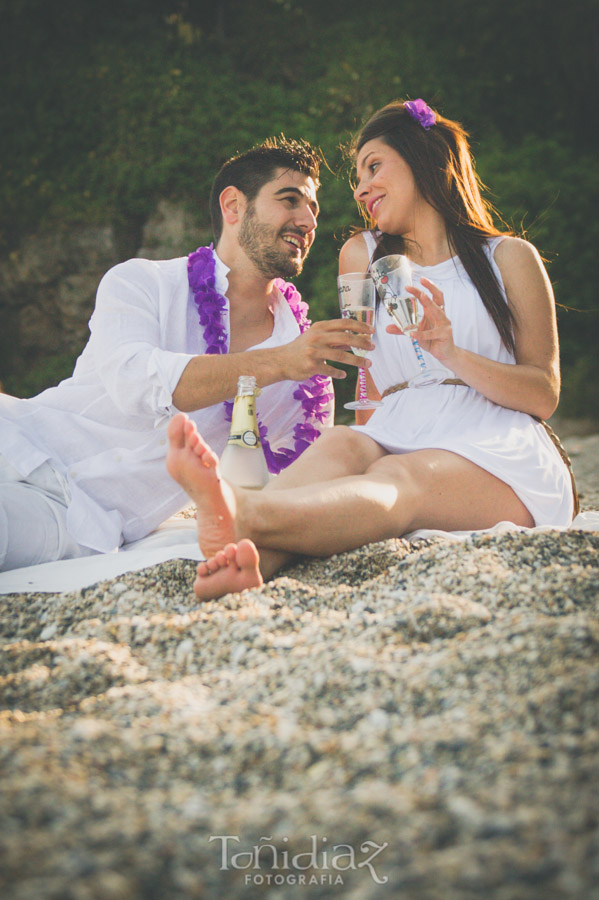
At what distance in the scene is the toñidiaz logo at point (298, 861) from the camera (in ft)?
3.74

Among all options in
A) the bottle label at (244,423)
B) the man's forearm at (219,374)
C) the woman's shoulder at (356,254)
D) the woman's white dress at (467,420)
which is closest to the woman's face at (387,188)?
the woman's shoulder at (356,254)

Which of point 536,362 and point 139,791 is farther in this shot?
point 536,362

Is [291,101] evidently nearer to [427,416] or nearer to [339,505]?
[427,416]

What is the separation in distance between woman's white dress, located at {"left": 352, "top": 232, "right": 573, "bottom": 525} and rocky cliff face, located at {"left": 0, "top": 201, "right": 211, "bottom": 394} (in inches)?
212

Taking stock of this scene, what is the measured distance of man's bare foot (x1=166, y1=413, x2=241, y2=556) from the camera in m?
2.20

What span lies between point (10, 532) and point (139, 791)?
1770 mm

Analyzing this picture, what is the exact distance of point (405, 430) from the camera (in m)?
3.37

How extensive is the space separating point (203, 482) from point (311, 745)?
948 millimetres

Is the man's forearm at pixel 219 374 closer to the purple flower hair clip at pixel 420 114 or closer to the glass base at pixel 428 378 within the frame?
the glass base at pixel 428 378

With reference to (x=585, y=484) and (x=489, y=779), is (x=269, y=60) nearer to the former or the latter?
(x=585, y=484)

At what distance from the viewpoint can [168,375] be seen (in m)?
3.09

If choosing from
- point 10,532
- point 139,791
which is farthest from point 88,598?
point 139,791

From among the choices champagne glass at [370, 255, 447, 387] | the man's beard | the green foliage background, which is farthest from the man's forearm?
the green foliage background

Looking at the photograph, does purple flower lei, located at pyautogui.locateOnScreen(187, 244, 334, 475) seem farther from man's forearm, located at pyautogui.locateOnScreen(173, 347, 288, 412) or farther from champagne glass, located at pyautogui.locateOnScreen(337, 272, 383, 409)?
champagne glass, located at pyautogui.locateOnScreen(337, 272, 383, 409)
